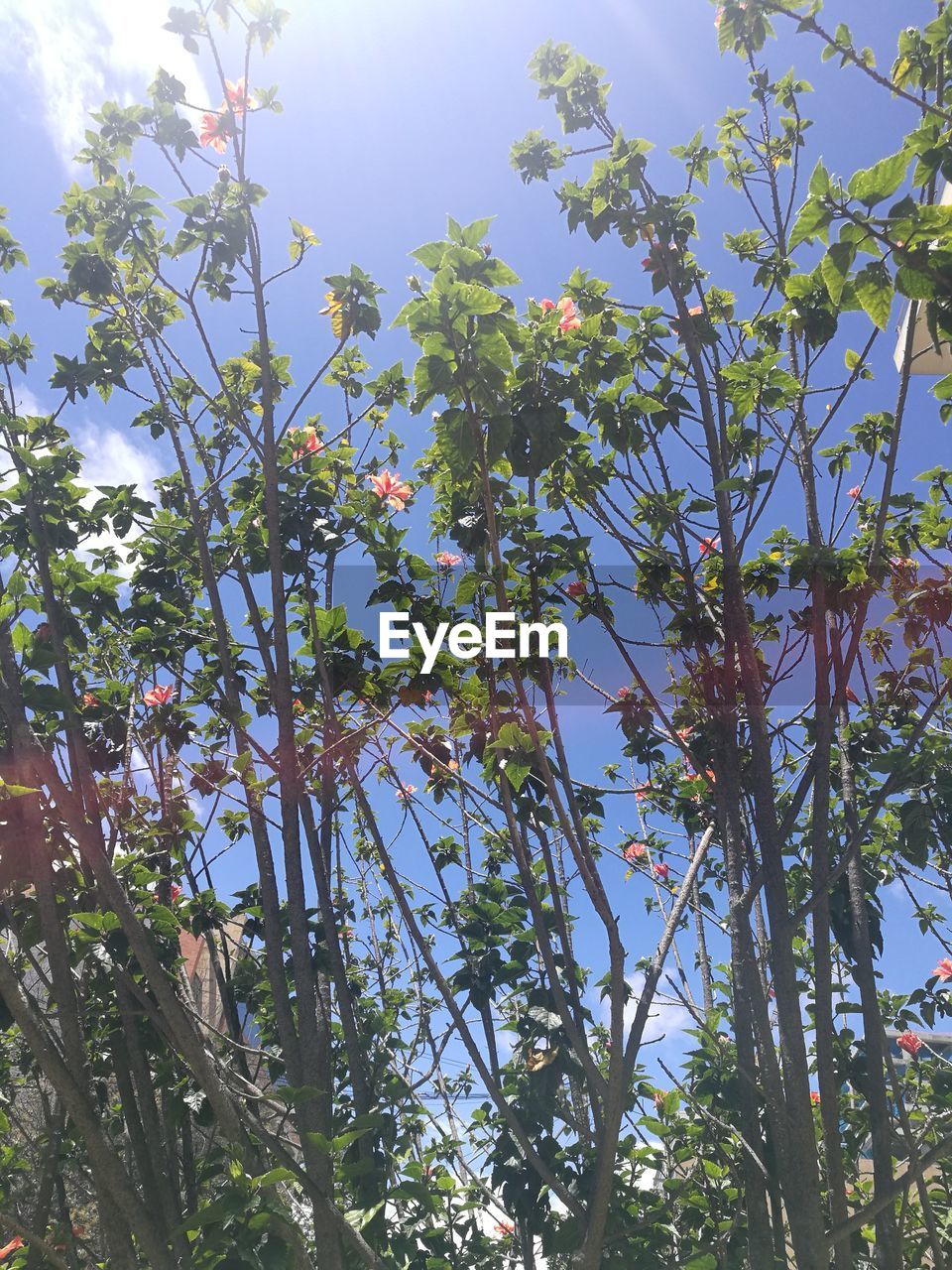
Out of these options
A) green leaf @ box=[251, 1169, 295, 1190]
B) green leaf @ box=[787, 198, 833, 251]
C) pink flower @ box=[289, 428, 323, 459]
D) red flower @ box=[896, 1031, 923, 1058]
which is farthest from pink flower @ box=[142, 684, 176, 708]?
red flower @ box=[896, 1031, 923, 1058]

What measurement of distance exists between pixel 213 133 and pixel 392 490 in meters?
1.42

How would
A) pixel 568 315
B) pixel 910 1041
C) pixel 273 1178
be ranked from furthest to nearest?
pixel 910 1041 → pixel 568 315 → pixel 273 1178

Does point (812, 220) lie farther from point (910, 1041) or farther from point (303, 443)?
point (910, 1041)

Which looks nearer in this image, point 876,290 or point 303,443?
point 876,290

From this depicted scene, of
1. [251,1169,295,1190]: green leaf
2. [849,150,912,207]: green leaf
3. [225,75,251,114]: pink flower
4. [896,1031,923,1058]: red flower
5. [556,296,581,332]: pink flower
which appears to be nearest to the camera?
[849,150,912,207]: green leaf

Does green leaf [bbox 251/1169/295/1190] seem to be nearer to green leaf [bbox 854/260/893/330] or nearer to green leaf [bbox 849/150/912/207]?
green leaf [bbox 854/260/893/330]

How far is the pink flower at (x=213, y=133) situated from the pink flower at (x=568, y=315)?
1.40 metres

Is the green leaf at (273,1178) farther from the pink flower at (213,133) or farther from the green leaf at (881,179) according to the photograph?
the pink flower at (213,133)

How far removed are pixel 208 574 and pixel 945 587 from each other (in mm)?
2256

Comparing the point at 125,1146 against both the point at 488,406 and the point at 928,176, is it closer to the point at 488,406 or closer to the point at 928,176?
the point at 488,406

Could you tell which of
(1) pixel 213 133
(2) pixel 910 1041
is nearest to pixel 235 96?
(1) pixel 213 133

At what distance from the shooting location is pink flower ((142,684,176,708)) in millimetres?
3179

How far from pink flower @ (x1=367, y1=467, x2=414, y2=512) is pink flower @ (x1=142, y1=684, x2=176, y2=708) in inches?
43.2

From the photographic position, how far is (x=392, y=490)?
3.25 m
